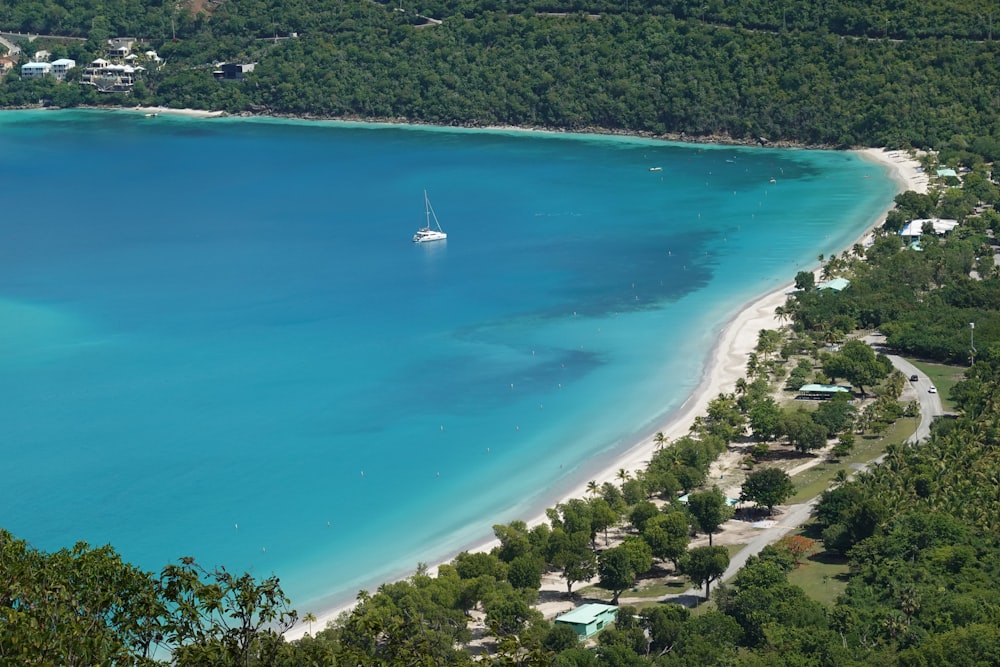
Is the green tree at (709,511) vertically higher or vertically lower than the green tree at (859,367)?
higher

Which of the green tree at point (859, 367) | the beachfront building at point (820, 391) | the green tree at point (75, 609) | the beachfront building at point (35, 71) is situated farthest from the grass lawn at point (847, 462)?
the beachfront building at point (35, 71)

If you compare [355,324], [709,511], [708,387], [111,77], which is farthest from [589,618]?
[111,77]

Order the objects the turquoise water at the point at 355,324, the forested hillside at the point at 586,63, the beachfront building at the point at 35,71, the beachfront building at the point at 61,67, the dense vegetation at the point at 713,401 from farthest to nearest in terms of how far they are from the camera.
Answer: the beachfront building at the point at 61,67, the beachfront building at the point at 35,71, the forested hillside at the point at 586,63, the turquoise water at the point at 355,324, the dense vegetation at the point at 713,401

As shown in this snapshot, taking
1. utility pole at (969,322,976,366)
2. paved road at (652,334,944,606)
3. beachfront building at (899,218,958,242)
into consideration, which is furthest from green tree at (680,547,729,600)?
beachfront building at (899,218,958,242)

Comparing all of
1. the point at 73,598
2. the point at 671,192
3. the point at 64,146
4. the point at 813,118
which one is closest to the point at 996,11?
the point at 813,118

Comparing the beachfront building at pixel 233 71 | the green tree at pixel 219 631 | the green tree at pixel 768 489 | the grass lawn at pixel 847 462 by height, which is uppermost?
the green tree at pixel 219 631

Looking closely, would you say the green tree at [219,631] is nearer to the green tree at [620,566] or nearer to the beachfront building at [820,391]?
Answer: the green tree at [620,566]
